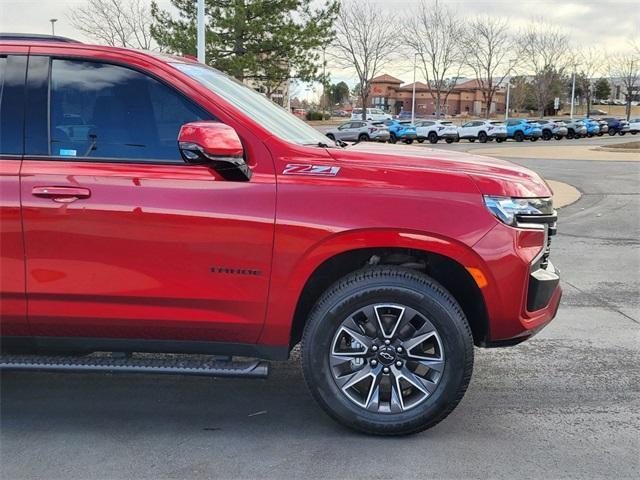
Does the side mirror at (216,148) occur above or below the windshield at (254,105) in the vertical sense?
below

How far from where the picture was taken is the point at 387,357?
3545 mm

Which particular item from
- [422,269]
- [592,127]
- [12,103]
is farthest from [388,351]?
[592,127]

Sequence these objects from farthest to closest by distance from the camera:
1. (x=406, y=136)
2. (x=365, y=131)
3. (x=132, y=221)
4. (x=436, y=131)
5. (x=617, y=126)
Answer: (x=617, y=126)
(x=406, y=136)
(x=436, y=131)
(x=365, y=131)
(x=132, y=221)

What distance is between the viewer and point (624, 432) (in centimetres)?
372

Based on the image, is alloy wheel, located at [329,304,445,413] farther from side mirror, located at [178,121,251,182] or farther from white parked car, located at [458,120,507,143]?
white parked car, located at [458,120,507,143]

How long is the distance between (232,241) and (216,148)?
1.63 ft

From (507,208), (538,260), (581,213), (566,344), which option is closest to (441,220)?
(507,208)

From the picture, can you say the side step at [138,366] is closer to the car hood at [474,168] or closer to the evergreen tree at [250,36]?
the car hood at [474,168]

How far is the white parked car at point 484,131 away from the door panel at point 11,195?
43.3 meters

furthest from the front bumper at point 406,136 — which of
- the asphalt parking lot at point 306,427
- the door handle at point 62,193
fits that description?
the door handle at point 62,193

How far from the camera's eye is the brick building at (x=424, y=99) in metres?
106

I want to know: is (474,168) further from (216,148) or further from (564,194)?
(564,194)

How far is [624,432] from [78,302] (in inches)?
125

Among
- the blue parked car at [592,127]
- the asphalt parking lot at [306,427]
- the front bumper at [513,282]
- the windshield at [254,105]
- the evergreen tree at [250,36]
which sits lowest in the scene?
the asphalt parking lot at [306,427]
